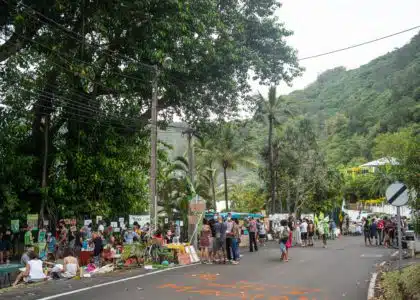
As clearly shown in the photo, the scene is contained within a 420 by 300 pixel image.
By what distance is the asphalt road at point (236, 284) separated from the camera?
11469mm

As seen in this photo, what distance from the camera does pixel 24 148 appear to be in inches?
987

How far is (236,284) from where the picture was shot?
43.1 feet

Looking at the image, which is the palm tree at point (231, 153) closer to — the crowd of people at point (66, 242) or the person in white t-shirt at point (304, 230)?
the person in white t-shirt at point (304, 230)

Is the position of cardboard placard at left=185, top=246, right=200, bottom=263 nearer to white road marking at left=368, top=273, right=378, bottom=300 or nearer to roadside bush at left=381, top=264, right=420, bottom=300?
white road marking at left=368, top=273, right=378, bottom=300

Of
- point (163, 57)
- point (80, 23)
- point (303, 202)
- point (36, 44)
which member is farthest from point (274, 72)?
point (303, 202)

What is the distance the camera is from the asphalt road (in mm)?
11469

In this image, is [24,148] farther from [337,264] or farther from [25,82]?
[337,264]

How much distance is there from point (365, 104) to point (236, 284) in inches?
4072

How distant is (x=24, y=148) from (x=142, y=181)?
644cm

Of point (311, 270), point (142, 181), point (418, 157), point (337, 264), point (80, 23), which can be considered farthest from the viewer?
point (142, 181)

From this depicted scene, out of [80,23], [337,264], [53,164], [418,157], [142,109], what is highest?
[80,23]

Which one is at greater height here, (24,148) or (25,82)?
(25,82)

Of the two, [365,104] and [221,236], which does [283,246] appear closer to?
[221,236]

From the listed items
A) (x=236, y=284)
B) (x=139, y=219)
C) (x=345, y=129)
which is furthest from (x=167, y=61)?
(x=345, y=129)
